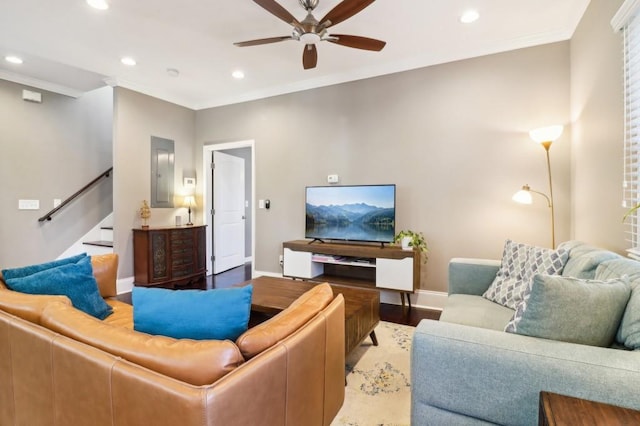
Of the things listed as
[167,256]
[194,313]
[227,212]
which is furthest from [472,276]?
[227,212]

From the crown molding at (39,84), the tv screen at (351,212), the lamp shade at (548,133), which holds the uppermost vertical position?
the crown molding at (39,84)

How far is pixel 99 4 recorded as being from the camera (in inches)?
101

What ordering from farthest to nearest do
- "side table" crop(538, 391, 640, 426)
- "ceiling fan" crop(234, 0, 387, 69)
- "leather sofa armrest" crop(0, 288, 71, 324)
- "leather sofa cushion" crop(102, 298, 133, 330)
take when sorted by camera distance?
"ceiling fan" crop(234, 0, 387, 69) → "leather sofa cushion" crop(102, 298, 133, 330) → "leather sofa armrest" crop(0, 288, 71, 324) → "side table" crop(538, 391, 640, 426)

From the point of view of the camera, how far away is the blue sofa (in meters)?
0.99

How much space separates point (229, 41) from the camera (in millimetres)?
3195

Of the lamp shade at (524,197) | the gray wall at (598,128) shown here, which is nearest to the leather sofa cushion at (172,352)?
the gray wall at (598,128)

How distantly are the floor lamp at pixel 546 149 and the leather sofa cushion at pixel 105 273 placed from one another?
3612 millimetres

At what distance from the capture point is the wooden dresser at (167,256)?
422 centimetres

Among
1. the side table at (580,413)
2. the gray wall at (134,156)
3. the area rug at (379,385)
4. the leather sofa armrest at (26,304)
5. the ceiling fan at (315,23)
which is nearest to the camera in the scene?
the side table at (580,413)

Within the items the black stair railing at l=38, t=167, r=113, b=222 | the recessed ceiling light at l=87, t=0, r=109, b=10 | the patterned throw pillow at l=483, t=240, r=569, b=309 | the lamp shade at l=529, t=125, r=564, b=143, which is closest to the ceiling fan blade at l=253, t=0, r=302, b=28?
the recessed ceiling light at l=87, t=0, r=109, b=10

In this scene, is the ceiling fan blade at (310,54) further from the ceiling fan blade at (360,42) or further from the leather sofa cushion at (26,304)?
the leather sofa cushion at (26,304)

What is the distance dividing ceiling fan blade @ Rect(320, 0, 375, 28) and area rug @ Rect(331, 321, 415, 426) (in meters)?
2.49

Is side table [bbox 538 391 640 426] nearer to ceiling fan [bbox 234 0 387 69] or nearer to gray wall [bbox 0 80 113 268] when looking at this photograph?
ceiling fan [bbox 234 0 387 69]

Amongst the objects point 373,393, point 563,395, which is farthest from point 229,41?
point 563,395
